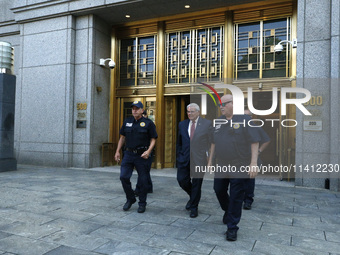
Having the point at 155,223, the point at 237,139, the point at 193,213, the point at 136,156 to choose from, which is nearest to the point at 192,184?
the point at 193,213

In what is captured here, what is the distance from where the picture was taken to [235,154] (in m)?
3.66

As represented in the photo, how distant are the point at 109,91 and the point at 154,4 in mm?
3740

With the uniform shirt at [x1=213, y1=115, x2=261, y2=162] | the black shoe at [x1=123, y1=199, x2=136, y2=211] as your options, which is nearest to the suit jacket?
the uniform shirt at [x1=213, y1=115, x2=261, y2=162]

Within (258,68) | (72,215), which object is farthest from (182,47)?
(72,215)

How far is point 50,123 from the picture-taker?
10.7 metres

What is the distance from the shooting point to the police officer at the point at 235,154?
361cm

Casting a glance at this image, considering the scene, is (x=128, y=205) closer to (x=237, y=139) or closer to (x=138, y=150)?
(x=138, y=150)

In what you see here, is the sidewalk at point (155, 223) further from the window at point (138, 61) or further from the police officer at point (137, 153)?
the window at point (138, 61)

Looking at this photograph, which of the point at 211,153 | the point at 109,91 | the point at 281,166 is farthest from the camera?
the point at 109,91

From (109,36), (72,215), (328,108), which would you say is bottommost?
(72,215)

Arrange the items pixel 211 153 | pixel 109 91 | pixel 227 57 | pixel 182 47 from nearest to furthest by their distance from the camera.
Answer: pixel 211 153 < pixel 227 57 < pixel 182 47 < pixel 109 91

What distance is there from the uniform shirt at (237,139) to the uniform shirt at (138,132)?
156 centimetres

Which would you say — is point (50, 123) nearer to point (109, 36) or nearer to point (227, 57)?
point (109, 36)

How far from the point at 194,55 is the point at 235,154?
23.0 ft
